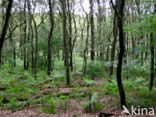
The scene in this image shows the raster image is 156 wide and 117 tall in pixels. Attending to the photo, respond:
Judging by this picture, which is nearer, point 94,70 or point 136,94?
point 136,94

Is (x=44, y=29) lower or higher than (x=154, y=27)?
higher

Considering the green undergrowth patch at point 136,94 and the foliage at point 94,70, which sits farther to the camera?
the foliage at point 94,70

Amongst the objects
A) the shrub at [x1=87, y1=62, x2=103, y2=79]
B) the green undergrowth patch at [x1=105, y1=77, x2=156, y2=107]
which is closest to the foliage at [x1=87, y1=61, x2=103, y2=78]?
the shrub at [x1=87, y1=62, x2=103, y2=79]

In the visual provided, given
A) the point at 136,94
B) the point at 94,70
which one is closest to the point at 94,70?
the point at 94,70

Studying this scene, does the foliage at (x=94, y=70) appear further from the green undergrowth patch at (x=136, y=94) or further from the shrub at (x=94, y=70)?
the green undergrowth patch at (x=136, y=94)

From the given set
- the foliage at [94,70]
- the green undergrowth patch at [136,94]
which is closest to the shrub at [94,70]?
the foliage at [94,70]

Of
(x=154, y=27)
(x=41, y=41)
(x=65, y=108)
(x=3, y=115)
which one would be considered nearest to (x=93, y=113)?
(x=65, y=108)

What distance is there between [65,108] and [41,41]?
14.1m

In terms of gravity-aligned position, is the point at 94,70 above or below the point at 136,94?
above

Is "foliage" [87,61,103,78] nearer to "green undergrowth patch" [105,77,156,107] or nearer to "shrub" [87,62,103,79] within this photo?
"shrub" [87,62,103,79]

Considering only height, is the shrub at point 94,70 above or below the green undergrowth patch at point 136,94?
above

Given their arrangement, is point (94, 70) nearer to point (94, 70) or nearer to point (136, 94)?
point (94, 70)

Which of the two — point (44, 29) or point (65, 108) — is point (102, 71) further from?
point (44, 29)

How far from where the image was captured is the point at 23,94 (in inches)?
287
